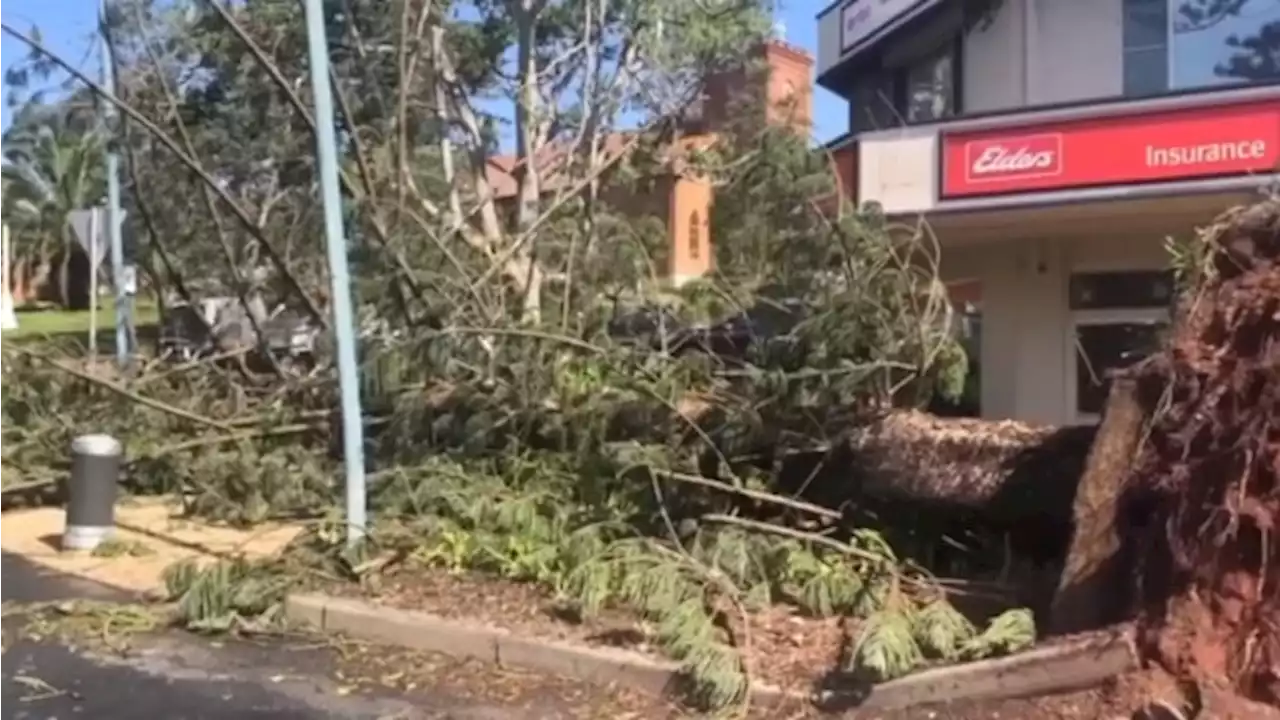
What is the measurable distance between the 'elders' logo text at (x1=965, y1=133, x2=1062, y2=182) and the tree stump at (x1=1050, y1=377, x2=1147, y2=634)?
30.8 ft

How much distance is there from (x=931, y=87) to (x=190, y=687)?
52.0ft

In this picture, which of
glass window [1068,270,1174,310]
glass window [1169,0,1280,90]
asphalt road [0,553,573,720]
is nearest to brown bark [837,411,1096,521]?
asphalt road [0,553,573,720]

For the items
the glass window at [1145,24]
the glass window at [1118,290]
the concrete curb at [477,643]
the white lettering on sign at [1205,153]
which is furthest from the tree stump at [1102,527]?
the glass window at [1145,24]

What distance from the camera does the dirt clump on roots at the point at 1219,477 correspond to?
6.27 metres

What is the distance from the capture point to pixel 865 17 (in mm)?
22078

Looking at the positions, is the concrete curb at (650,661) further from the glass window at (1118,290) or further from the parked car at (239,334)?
the glass window at (1118,290)

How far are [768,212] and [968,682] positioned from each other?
4.85 meters

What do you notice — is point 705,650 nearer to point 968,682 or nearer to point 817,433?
point 968,682

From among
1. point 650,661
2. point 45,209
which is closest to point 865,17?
point 650,661

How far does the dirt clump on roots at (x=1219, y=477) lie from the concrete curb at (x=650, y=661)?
0.25m

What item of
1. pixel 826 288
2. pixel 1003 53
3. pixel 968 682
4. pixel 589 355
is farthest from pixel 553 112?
pixel 968 682

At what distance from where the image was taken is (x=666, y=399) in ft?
33.5

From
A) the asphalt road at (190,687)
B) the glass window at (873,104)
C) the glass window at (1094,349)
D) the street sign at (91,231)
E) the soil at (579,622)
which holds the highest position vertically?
the glass window at (873,104)

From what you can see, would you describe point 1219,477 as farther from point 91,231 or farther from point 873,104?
point 873,104
